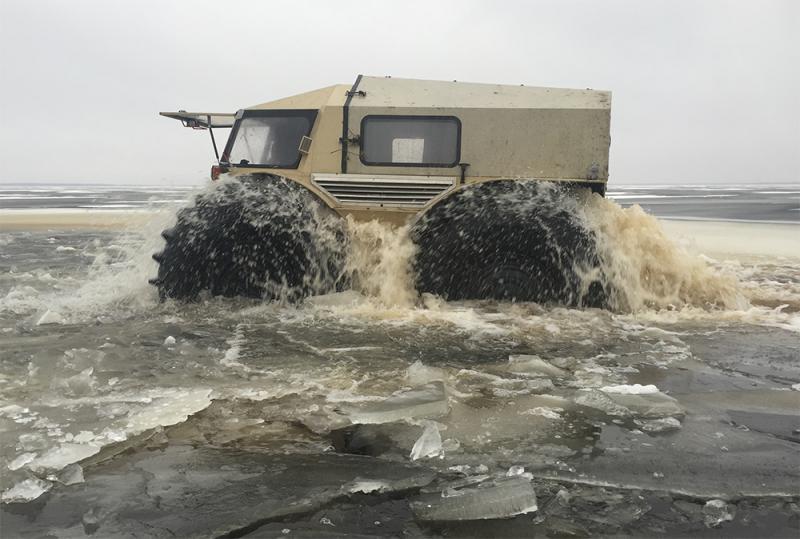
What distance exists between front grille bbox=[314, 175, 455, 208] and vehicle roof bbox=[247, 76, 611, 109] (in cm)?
83

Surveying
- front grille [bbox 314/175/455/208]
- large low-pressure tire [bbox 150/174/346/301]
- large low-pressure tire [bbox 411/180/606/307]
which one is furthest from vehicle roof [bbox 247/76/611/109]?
large low-pressure tire [bbox 150/174/346/301]

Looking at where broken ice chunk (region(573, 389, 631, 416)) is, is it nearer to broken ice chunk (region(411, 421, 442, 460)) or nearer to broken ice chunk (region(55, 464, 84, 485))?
broken ice chunk (region(411, 421, 442, 460))

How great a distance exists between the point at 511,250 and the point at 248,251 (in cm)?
252

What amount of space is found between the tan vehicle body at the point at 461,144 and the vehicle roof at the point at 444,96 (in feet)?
0.03

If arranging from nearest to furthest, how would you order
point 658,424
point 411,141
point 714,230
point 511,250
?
point 658,424 < point 511,250 < point 411,141 < point 714,230

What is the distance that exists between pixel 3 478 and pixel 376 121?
16.0 ft

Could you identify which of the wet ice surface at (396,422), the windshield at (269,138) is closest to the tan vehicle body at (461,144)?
the windshield at (269,138)

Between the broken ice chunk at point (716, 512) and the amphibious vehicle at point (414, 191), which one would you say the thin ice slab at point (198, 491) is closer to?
the broken ice chunk at point (716, 512)

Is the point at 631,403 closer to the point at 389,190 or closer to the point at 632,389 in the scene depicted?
the point at 632,389

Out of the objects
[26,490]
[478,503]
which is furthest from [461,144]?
[26,490]

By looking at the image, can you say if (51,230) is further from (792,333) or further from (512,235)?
(792,333)

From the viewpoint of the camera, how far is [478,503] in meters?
2.24

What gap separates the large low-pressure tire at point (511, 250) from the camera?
562 cm

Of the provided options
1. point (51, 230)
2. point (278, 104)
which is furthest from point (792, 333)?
point (51, 230)
